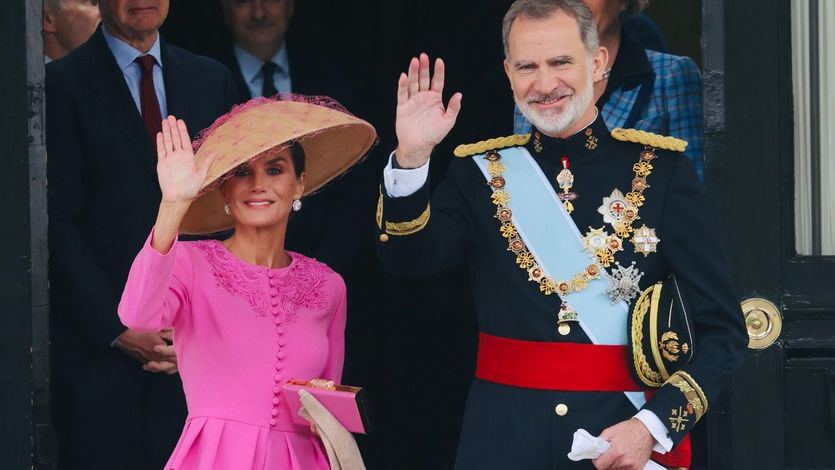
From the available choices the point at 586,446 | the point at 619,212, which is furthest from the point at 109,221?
the point at 586,446

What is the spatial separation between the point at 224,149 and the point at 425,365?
2716mm

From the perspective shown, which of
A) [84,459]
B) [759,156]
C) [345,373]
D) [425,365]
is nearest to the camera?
[759,156]

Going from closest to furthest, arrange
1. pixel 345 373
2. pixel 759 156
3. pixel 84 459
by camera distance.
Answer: pixel 759 156, pixel 84 459, pixel 345 373

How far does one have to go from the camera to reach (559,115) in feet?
12.9

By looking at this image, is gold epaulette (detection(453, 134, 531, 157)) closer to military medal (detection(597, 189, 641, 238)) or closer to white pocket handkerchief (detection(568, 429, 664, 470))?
military medal (detection(597, 189, 641, 238))

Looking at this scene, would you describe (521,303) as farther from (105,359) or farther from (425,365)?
(425,365)

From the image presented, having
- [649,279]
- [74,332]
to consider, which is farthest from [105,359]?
[649,279]

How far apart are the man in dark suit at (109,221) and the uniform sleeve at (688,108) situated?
1387 millimetres

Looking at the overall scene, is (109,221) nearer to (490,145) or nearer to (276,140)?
(276,140)

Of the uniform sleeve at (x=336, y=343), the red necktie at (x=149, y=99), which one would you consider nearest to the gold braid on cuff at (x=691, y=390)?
the uniform sleeve at (x=336, y=343)

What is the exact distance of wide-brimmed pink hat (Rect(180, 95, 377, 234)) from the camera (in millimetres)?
3969

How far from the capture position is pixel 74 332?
4852 mm

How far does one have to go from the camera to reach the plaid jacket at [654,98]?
4.82 metres

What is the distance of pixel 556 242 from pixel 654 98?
113 centimetres
